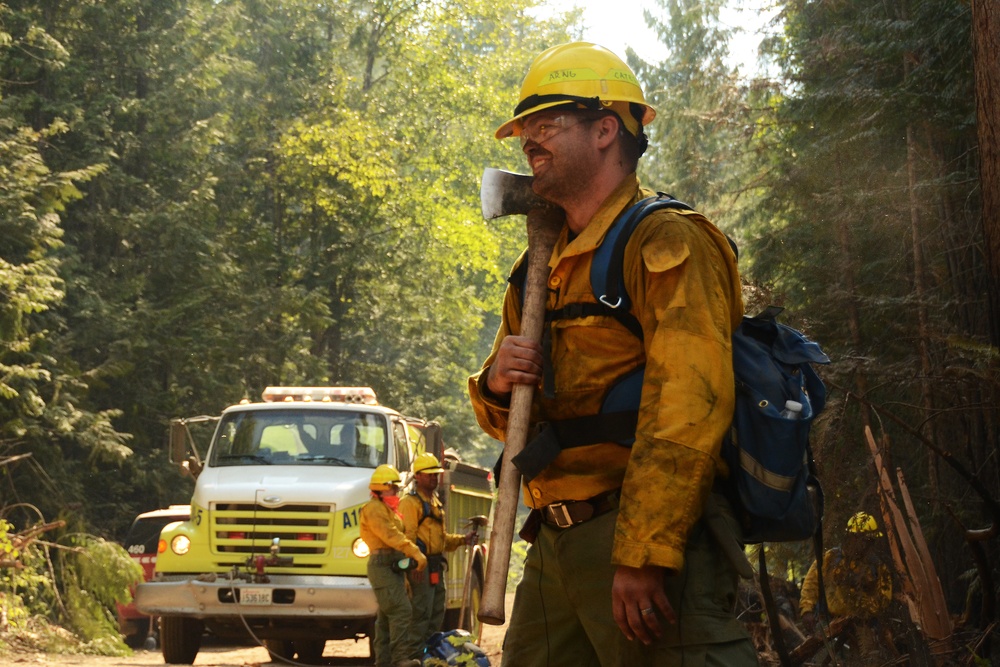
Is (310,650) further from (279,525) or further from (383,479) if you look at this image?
(383,479)

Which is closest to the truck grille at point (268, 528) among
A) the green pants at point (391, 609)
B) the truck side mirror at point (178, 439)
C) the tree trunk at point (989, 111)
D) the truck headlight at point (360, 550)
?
the truck headlight at point (360, 550)

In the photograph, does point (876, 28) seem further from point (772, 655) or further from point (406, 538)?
point (406, 538)

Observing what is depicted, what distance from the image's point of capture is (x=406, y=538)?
12445mm

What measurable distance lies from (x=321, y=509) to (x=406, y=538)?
5.17 ft

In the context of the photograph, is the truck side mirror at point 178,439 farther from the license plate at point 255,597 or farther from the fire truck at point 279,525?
the license plate at point 255,597

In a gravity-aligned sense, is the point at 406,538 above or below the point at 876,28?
below

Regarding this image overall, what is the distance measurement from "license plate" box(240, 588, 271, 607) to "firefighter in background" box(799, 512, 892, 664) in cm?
592

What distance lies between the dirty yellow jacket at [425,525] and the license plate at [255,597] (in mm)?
1507

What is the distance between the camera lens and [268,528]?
13773 millimetres

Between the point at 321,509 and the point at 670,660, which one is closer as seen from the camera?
the point at 670,660

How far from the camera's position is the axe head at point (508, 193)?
3855 millimetres

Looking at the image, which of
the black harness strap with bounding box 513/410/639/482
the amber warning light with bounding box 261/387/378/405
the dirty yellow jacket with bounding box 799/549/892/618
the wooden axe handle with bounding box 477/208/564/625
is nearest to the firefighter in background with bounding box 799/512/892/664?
the dirty yellow jacket with bounding box 799/549/892/618

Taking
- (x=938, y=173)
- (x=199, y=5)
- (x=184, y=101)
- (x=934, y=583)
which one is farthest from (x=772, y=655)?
(x=199, y=5)

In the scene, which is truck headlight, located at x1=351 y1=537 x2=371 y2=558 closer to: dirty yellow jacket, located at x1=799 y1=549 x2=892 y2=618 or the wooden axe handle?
dirty yellow jacket, located at x1=799 y1=549 x2=892 y2=618
